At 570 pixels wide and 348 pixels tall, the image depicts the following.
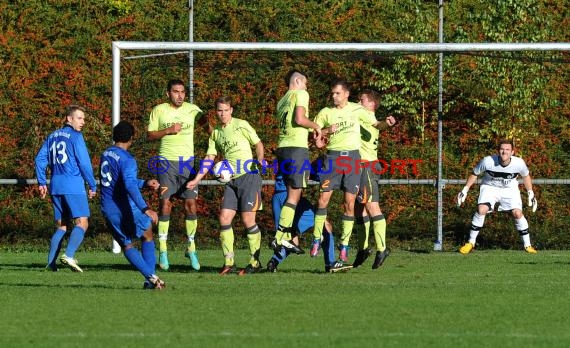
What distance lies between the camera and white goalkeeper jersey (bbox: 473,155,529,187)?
17.3 metres

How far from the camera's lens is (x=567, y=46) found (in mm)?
16625

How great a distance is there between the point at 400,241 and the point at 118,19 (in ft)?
19.9

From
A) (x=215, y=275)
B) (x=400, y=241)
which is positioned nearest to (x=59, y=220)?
(x=215, y=275)

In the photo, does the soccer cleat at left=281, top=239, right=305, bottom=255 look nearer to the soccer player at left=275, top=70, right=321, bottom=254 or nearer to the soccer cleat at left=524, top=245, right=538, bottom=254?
the soccer player at left=275, top=70, right=321, bottom=254

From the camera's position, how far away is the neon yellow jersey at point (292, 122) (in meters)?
13.1

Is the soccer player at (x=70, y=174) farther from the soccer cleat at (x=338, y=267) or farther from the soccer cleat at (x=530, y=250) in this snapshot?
the soccer cleat at (x=530, y=250)

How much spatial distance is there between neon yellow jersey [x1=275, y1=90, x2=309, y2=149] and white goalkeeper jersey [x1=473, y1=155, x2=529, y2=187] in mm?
4819

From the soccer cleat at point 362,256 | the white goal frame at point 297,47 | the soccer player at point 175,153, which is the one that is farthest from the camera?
the white goal frame at point 297,47

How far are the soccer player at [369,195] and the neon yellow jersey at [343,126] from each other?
1.35 ft

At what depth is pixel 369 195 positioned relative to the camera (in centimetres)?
1375

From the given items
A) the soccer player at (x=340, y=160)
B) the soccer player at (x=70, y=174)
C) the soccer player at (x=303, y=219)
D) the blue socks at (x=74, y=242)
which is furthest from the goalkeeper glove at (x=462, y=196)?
the blue socks at (x=74, y=242)

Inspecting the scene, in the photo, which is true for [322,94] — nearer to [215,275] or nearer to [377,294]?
[215,275]

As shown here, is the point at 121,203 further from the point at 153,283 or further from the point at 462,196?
the point at 462,196

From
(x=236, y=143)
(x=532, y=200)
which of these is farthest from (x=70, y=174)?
(x=532, y=200)
